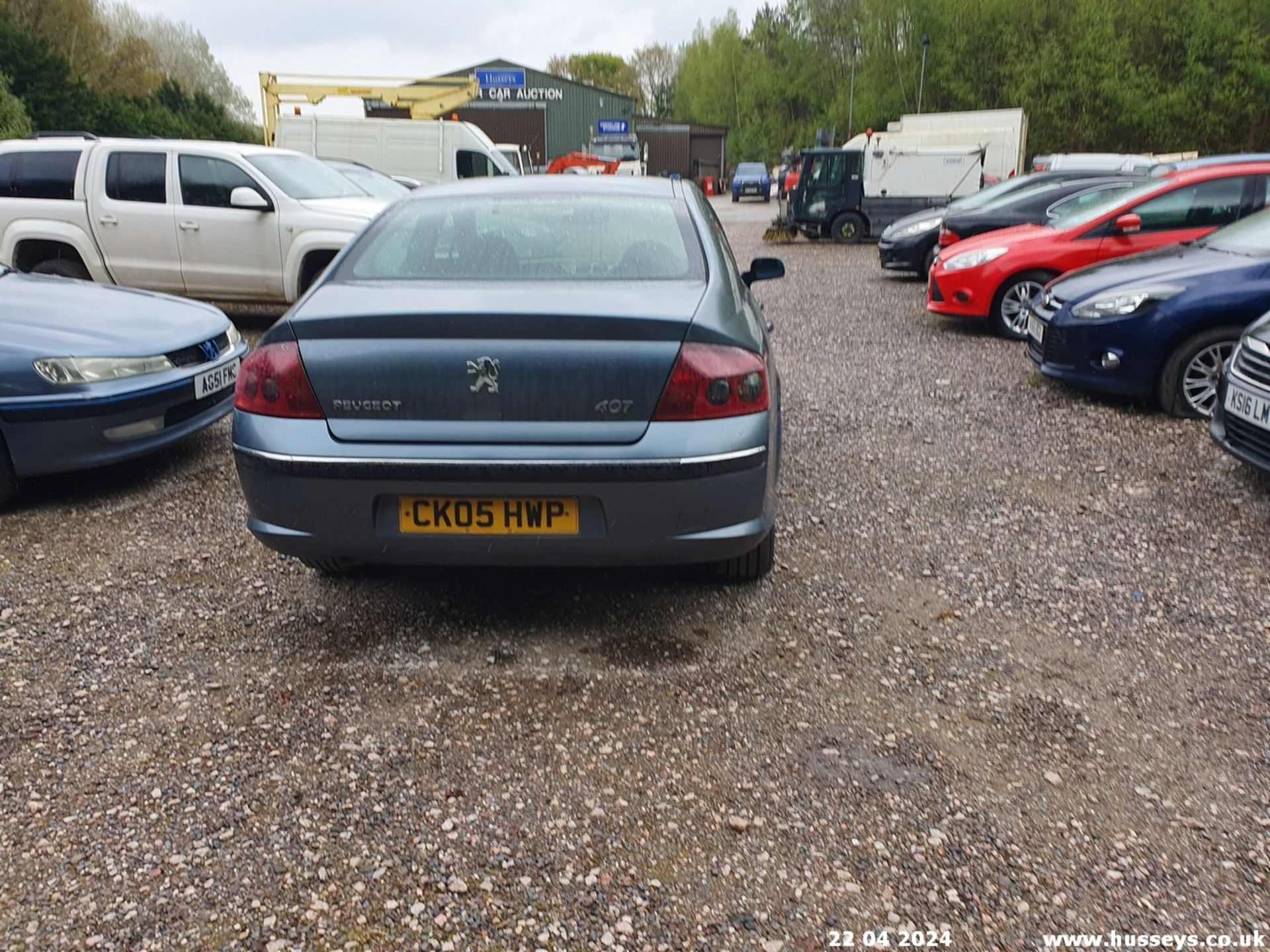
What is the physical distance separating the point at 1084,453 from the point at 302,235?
673 cm

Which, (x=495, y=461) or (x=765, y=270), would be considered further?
(x=765, y=270)

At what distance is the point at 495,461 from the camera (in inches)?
118

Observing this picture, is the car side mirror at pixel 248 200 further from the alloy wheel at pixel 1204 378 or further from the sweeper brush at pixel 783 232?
the sweeper brush at pixel 783 232

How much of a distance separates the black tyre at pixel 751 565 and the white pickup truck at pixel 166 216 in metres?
6.50

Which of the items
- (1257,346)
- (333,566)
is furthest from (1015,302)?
(333,566)

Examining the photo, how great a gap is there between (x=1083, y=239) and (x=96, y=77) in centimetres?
4719

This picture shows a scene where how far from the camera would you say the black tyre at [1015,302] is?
924cm

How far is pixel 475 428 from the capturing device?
303 centimetres

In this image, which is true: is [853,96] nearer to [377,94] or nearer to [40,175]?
[377,94]

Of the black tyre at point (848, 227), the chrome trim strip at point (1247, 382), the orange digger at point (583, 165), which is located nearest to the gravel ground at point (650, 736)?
the chrome trim strip at point (1247, 382)

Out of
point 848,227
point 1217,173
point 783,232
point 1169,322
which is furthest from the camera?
point 783,232

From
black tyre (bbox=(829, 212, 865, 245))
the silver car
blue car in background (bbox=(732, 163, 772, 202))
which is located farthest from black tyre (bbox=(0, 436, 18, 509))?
blue car in background (bbox=(732, 163, 772, 202))

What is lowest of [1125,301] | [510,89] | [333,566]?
[333,566]

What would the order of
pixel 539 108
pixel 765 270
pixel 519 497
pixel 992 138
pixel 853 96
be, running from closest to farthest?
1. pixel 519 497
2. pixel 765 270
3. pixel 992 138
4. pixel 853 96
5. pixel 539 108
